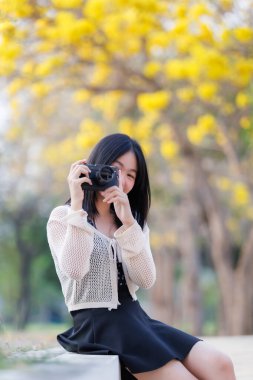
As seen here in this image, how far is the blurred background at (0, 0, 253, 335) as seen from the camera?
7832 mm

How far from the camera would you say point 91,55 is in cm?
870

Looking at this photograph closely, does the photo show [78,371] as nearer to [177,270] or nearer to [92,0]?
[92,0]

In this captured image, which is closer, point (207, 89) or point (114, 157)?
point (114, 157)

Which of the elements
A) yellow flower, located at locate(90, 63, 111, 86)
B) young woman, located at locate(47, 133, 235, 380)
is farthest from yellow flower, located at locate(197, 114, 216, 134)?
young woman, located at locate(47, 133, 235, 380)

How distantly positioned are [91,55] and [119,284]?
621cm

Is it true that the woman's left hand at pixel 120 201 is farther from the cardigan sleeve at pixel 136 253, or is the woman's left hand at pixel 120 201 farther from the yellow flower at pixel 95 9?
the yellow flower at pixel 95 9

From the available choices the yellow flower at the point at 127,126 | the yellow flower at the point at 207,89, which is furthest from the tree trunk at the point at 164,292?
the yellow flower at the point at 207,89

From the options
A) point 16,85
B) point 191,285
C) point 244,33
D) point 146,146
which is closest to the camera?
point 244,33

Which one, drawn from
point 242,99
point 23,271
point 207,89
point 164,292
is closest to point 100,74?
point 207,89

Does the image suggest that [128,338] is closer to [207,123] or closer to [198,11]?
[198,11]

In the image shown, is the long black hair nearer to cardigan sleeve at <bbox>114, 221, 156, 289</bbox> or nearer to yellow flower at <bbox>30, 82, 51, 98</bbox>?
cardigan sleeve at <bbox>114, 221, 156, 289</bbox>

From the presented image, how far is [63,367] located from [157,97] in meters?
6.70

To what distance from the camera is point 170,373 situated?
2576 millimetres

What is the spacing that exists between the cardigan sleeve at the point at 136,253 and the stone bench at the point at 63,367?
0.31 meters
